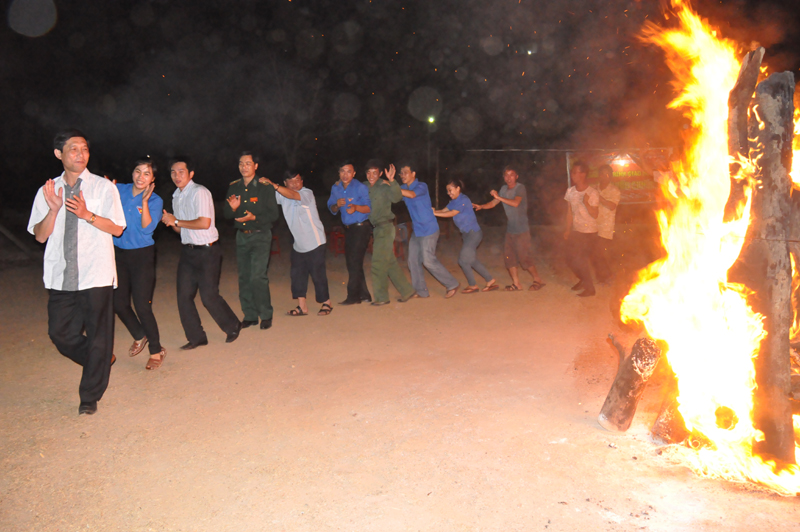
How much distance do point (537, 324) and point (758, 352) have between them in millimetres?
3501

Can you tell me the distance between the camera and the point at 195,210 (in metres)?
5.92

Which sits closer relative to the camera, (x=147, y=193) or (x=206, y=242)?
(x=147, y=193)

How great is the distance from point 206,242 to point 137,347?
1.33 m

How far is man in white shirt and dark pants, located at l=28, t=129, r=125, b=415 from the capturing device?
170 inches

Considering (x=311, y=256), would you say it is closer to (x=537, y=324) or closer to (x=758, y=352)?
(x=537, y=324)

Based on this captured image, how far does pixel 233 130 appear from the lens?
34750 millimetres

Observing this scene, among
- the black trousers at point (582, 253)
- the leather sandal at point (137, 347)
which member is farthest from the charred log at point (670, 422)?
the leather sandal at point (137, 347)

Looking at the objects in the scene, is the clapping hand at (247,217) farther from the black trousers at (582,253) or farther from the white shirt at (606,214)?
the white shirt at (606,214)

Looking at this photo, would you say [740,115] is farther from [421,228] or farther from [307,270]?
[307,270]

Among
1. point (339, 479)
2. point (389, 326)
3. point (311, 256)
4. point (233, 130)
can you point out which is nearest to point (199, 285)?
point (311, 256)

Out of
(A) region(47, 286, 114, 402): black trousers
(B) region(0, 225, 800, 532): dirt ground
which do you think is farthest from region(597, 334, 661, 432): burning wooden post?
(A) region(47, 286, 114, 402): black trousers

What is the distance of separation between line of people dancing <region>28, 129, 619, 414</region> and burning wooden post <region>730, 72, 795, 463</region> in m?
4.53

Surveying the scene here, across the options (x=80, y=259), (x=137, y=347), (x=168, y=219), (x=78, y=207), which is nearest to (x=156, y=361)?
(x=137, y=347)

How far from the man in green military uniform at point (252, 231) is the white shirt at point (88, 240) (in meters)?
2.01
